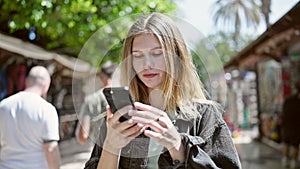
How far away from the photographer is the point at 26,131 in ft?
10.3

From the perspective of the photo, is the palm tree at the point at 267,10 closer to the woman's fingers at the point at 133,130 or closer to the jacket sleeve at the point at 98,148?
the jacket sleeve at the point at 98,148

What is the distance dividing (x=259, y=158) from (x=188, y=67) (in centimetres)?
979

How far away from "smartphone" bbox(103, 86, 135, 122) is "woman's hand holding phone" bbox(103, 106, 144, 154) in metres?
A: 0.01

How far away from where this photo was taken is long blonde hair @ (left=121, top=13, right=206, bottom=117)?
3.96ft

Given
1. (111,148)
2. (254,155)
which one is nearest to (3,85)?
(111,148)

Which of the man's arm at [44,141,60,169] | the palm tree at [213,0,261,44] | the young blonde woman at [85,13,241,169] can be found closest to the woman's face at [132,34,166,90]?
the young blonde woman at [85,13,241,169]

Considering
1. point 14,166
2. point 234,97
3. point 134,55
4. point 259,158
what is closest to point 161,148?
point 134,55

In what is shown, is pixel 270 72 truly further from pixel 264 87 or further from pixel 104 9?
pixel 104 9

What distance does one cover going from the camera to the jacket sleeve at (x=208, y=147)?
3.80 feet

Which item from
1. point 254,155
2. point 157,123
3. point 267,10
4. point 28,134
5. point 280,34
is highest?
point 267,10

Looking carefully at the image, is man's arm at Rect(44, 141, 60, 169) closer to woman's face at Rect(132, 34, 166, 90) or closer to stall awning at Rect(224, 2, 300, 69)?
woman's face at Rect(132, 34, 166, 90)

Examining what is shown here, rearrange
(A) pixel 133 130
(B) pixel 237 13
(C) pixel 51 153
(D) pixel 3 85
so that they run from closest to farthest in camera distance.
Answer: (A) pixel 133 130, (C) pixel 51 153, (D) pixel 3 85, (B) pixel 237 13

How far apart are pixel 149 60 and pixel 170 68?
0.06 meters

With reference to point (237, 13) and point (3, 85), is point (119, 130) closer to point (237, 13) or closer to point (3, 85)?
point (3, 85)
